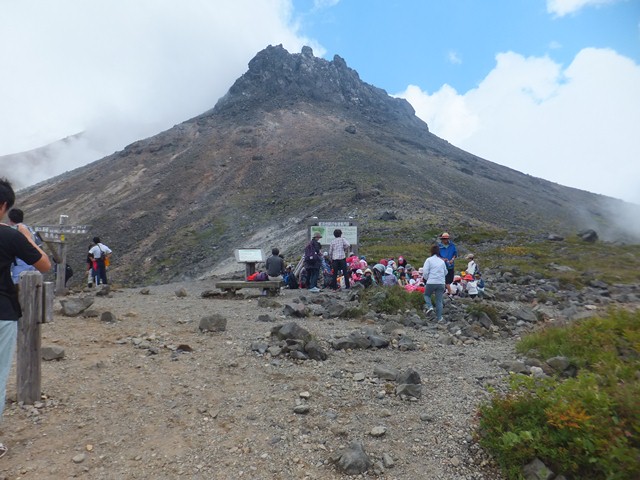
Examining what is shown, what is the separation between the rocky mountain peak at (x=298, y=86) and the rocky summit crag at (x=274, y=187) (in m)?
0.33

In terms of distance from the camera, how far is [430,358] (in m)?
7.09

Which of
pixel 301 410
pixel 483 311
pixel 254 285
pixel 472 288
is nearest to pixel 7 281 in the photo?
pixel 301 410

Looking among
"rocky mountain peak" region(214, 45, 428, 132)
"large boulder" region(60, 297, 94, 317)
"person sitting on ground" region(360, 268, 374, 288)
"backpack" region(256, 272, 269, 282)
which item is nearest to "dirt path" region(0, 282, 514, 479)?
"large boulder" region(60, 297, 94, 317)

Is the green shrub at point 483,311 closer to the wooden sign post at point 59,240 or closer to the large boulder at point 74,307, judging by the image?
the large boulder at point 74,307

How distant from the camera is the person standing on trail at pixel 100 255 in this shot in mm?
15969

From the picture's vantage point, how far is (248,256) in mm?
15633

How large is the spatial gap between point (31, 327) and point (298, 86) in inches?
3674

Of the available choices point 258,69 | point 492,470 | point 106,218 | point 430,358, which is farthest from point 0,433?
point 258,69

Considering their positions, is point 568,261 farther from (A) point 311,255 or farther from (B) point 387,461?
(B) point 387,461

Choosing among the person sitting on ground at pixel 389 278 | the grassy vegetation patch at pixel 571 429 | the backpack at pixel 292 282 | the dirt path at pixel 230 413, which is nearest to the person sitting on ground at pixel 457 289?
the person sitting on ground at pixel 389 278

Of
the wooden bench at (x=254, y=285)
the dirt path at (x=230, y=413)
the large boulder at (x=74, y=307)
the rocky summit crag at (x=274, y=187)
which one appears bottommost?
the dirt path at (x=230, y=413)

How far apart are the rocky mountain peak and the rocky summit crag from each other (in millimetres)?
327

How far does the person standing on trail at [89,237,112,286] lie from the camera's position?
16.0 metres

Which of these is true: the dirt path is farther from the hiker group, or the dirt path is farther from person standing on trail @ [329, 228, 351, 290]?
person standing on trail @ [329, 228, 351, 290]
